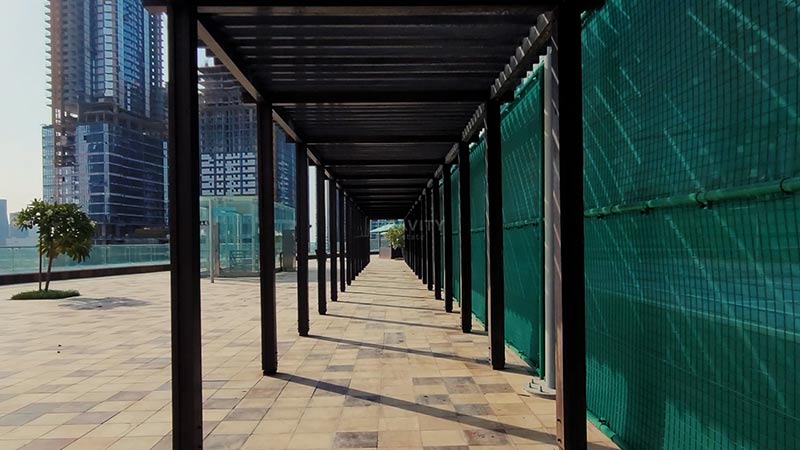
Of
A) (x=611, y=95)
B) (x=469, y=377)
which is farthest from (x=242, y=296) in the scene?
(x=611, y=95)

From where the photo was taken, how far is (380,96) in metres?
6.43

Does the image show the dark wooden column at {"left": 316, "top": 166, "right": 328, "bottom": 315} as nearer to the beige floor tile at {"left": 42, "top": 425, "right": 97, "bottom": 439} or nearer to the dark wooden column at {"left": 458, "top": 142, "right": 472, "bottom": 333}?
the dark wooden column at {"left": 458, "top": 142, "right": 472, "bottom": 333}

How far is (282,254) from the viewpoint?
91.2 ft

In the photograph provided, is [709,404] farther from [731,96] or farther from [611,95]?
[611,95]

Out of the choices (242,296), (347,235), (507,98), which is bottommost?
(242,296)

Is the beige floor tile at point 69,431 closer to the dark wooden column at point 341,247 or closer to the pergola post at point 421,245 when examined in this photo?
the dark wooden column at point 341,247

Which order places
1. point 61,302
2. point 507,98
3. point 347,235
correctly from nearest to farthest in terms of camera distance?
point 507,98, point 61,302, point 347,235

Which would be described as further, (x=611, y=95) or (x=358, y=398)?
(x=358, y=398)

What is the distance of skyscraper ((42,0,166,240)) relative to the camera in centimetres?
7631

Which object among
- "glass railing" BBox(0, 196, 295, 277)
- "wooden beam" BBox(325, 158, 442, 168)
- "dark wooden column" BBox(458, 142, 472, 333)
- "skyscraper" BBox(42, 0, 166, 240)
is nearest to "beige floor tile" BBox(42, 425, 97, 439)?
"dark wooden column" BBox(458, 142, 472, 333)

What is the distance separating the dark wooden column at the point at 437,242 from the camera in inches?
560

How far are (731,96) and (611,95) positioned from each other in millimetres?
1461

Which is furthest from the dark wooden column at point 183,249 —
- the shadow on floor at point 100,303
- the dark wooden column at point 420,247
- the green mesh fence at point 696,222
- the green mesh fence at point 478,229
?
the dark wooden column at point 420,247

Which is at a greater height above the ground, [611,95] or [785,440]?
[611,95]
